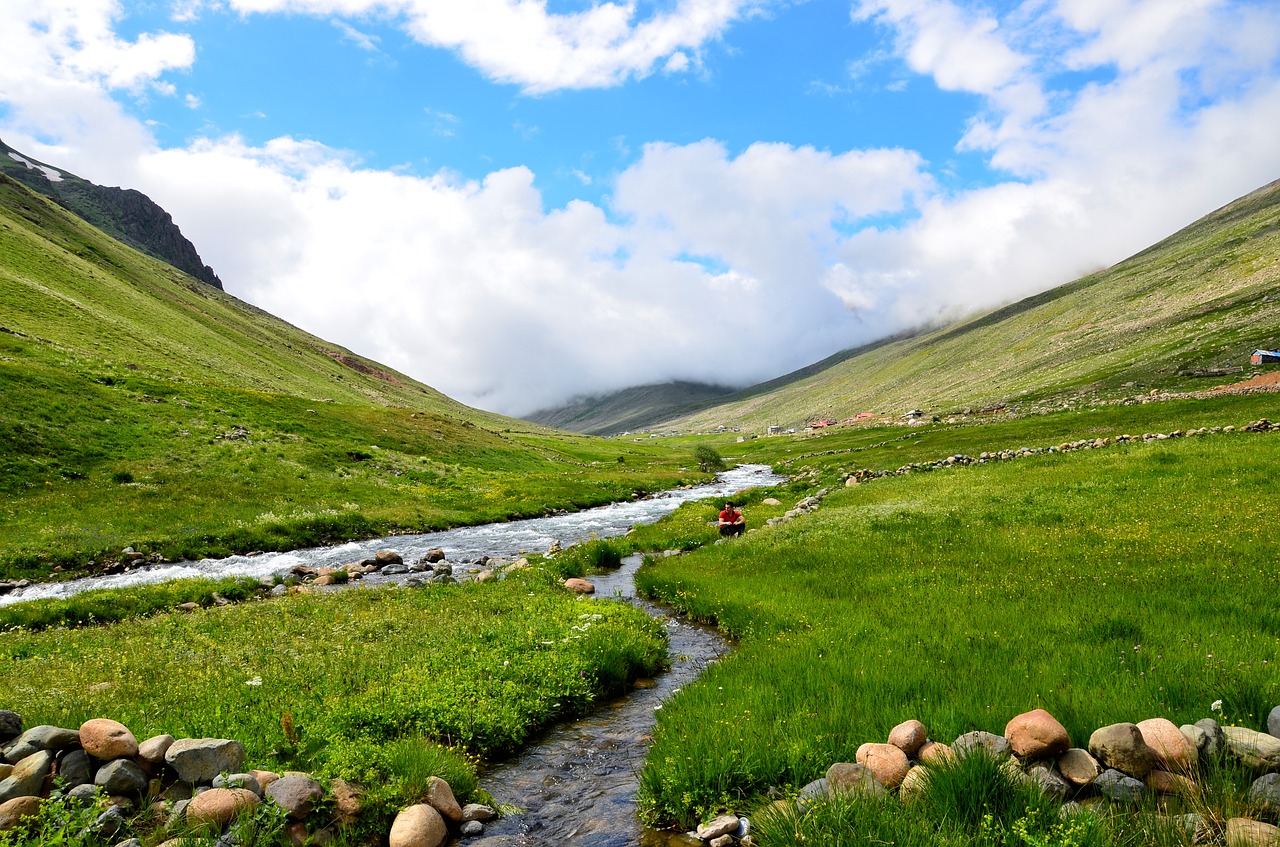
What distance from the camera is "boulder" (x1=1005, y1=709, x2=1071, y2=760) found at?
6.67 metres

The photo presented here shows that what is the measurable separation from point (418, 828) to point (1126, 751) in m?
8.08

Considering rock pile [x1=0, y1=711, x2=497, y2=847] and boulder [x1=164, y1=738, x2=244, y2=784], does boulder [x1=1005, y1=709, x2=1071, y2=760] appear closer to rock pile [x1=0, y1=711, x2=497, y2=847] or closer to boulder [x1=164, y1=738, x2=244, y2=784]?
rock pile [x1=0, y1=711, x2=497, y2=847]

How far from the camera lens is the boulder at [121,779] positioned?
7059 millimetres

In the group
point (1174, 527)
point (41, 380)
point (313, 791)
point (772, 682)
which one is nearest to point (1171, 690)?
point (772, 682)

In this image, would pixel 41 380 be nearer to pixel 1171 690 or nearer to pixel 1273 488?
pixel 1171 690

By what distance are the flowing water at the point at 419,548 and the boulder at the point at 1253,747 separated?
2482 cm

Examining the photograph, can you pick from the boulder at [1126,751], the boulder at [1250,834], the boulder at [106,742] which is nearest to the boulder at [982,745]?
the boulder at [1126,751]

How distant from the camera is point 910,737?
7457 millimetres

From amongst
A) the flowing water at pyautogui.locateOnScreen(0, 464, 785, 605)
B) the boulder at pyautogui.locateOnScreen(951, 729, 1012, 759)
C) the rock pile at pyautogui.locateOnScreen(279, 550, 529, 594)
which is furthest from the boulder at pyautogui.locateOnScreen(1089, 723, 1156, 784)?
the flowing water at pyautogui.locateOnScreen(0, 464, 785, 605)

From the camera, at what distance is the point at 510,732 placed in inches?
418

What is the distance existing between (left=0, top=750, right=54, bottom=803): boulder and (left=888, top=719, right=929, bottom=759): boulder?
10.1 meters

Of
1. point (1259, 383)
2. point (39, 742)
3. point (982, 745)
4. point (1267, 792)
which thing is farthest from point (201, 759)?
point (1259, 383)

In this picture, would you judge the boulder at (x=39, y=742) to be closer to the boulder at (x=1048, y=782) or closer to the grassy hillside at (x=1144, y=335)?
the boulder at (x=1048, y=782)

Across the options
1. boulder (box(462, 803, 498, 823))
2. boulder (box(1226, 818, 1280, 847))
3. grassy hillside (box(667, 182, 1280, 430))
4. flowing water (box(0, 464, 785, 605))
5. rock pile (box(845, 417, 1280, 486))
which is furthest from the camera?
grassy hillside (box(667, 182, 1280, 430))
